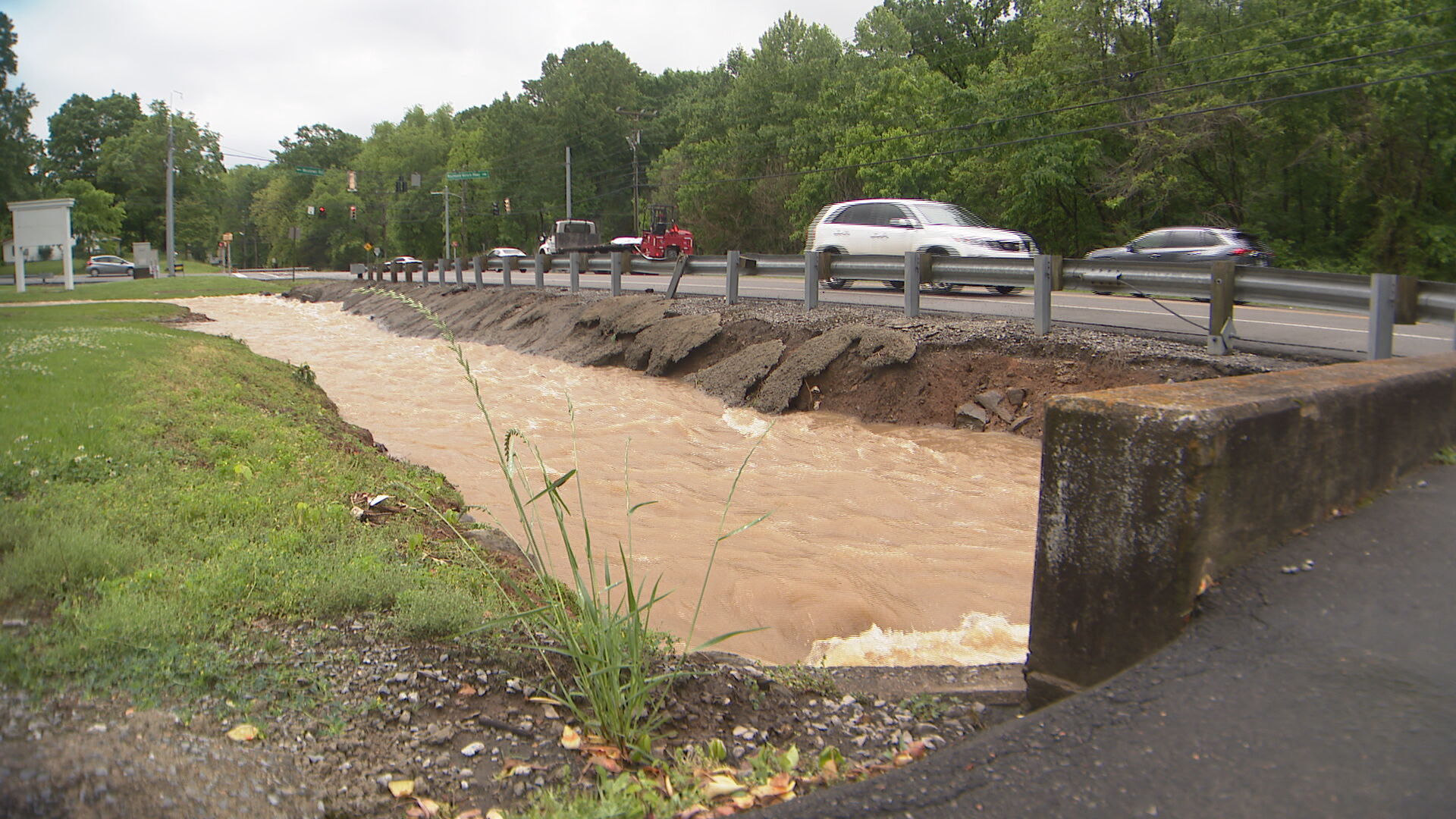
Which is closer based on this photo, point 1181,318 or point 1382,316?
point 1382,316

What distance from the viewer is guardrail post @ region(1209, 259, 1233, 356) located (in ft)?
26.8

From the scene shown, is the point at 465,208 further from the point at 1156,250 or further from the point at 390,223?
the point at 1156,250

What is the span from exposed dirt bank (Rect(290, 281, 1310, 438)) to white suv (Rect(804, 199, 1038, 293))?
3848 millimetres

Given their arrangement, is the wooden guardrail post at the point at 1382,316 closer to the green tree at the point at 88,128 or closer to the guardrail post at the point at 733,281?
the guardrail post at the point at 733,281

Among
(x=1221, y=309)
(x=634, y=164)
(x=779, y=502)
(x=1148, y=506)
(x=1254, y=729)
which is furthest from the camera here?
(x=634, y=164)

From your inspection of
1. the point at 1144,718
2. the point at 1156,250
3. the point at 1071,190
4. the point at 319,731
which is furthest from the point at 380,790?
the point at 1071,190

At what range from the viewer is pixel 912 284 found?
11.0m

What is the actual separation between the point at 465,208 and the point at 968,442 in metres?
86.8

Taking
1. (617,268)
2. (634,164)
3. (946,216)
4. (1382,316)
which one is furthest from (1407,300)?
(634,164)

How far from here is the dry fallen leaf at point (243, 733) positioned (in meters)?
2.46

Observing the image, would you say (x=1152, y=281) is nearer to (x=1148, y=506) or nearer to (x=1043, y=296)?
(x=1043, y=296)

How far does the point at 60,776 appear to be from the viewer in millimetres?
2086

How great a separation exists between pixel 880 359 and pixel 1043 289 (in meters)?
1.76

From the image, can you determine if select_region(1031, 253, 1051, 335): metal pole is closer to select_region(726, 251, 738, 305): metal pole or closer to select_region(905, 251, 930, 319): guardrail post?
select_region(905, 251, 930, 319): guardrail post
